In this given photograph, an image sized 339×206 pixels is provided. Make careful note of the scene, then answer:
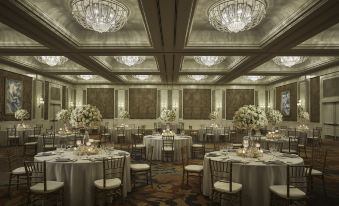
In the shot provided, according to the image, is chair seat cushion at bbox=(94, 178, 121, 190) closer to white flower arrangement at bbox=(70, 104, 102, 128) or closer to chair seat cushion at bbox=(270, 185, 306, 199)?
white flower arrangement at bbox=(70, 104, 102, 128)

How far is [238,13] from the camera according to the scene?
18.2 feet

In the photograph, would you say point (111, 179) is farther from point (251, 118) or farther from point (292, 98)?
point (292, 98)

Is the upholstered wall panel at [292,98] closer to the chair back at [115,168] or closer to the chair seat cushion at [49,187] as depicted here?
the chair back at [115,168]

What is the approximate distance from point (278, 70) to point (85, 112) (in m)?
11.4

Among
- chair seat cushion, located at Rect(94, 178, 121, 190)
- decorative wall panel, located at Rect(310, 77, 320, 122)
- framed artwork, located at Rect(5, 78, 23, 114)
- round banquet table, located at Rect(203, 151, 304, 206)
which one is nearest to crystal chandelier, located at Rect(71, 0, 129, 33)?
chair seat cushion, located at Rect(94, 178, 121, 190)

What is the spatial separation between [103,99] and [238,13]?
52.0ft

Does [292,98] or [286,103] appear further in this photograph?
[286,103]

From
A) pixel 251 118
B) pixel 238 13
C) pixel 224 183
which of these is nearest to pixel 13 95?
pixel 238 13

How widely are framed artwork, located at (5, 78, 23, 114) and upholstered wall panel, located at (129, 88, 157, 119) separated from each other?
8.02m

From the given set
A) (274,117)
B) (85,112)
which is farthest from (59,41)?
(274,117)

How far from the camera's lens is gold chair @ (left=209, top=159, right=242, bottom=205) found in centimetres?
440

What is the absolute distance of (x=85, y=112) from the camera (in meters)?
5.88

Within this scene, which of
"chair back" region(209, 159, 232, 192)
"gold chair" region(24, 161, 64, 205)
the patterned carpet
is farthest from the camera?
the patterned carpet

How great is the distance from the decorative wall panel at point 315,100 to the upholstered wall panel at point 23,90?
49.0ft
